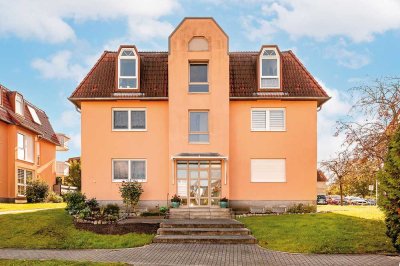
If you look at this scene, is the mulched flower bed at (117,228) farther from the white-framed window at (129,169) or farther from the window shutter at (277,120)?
the window shutter at (277,120)

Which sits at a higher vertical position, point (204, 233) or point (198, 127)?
point (198, 127)

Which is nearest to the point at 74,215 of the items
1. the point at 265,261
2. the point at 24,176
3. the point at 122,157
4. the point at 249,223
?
the point at 122,157

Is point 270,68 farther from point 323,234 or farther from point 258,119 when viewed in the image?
point 323,234

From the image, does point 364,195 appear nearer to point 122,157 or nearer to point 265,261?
point 122,157

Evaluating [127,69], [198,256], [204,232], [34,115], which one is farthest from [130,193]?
[34,115]

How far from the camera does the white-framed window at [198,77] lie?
2631 centimetres

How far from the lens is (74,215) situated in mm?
21156

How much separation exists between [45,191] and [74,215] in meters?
16.4

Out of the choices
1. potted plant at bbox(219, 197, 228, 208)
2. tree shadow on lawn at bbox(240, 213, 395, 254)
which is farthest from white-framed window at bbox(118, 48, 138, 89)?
tree shadow on lawn at bbox(240, 213, 395, 254)

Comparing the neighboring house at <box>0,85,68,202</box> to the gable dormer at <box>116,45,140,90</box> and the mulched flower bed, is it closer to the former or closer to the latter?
the gable dormer at <box>116,45,140,90</box>

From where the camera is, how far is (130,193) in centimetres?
2509

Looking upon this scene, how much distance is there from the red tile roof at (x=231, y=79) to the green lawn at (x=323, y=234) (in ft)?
26.1

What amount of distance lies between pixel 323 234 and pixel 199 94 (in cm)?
1143

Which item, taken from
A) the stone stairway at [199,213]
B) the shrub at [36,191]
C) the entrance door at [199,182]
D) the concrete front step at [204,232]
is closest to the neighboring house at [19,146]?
the shrub at [36,191]
